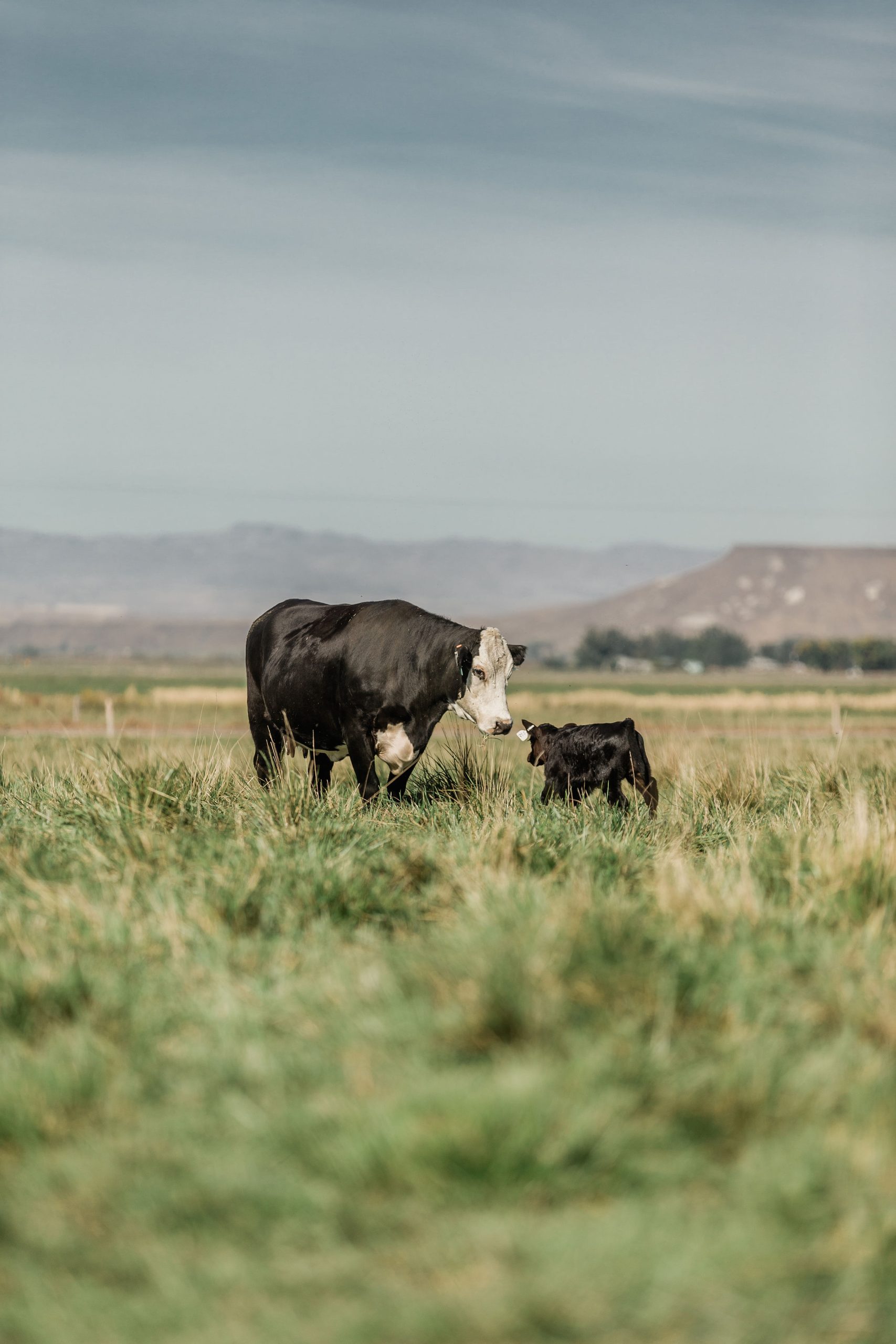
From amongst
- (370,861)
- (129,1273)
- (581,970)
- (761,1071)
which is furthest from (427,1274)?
(370,861)

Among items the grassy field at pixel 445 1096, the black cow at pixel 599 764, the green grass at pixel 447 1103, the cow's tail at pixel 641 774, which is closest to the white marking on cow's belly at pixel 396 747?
the black cow at pixel 599 764

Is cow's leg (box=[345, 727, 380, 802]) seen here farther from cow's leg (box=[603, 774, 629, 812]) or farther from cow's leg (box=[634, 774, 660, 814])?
cow's leg (box=[634, 774, 660, 814])

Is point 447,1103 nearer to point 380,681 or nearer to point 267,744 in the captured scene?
point 380,681

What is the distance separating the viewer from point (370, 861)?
26.8 ft

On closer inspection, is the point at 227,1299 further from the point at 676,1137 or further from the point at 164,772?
the point at 164,772

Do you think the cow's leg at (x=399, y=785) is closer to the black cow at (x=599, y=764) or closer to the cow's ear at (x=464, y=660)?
the cow's ear at (x=464, y=660)

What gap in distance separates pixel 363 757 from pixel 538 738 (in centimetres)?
169

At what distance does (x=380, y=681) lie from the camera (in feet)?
39.5

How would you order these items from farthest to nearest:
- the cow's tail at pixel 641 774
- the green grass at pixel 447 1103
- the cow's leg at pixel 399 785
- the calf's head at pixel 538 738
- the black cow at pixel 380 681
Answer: the calf's head at pixel 538 738, the cow's tail at pixel 641 774, the cow's leg at pixel 399 785, the black cow at pixel 380 681, the green grass at pixel 447 1103

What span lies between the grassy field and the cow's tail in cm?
362

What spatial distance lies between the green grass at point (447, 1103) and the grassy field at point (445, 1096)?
0.5 inches

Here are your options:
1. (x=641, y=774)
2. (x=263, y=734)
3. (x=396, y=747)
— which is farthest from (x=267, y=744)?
(x=641, y=774)

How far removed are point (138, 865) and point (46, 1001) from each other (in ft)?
7.05

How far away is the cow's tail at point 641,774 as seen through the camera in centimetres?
1207
